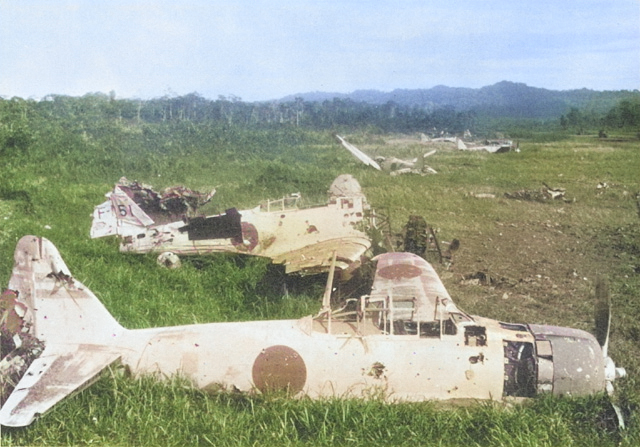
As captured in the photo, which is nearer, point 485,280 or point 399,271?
point 399,271

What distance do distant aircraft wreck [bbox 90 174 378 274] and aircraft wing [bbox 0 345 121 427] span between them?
190cm

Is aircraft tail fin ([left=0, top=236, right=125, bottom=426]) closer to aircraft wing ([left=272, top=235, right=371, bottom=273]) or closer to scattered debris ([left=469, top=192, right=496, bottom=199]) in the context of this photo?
aircraft wing ([left=272, top=235, right=371, bottom=273])

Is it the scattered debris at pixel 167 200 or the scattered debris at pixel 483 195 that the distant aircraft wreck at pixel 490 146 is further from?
the scattered debris at pixel 167 200

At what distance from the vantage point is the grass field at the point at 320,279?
14.0 feet

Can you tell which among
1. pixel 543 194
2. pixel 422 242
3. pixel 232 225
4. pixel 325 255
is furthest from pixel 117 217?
pixel 543 194

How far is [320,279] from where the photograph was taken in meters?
5.83

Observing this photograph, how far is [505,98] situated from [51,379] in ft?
15.6

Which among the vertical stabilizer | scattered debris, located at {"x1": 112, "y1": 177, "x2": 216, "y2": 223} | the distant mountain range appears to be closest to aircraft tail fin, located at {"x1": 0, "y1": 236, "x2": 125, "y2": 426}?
the vertical stabilizer

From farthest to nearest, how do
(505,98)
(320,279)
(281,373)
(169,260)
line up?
(169,260), (320,279), (505,98), (281,373)

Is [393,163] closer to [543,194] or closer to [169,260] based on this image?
[543,194]

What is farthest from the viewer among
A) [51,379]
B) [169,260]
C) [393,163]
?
[169,260]

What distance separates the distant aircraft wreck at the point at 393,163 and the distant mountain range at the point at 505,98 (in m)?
0.56

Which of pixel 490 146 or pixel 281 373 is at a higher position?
pixel 490 146

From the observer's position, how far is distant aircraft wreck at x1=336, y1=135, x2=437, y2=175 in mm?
5855
